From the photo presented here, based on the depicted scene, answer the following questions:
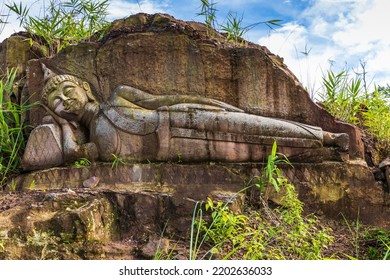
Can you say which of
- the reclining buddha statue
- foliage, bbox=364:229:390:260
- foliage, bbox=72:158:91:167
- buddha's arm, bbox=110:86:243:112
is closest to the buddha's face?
the reclining buddha statue

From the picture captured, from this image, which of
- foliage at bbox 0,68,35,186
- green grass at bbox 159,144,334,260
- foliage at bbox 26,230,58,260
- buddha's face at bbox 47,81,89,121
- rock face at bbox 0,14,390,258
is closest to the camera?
foliage at bbox 26,230,58,260

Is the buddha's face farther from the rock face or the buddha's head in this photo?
the rock face

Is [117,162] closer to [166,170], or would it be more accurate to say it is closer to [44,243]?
[166,170]

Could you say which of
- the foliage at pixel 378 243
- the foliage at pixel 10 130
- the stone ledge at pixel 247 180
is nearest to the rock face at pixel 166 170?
the stone ledge at pixel 247 180

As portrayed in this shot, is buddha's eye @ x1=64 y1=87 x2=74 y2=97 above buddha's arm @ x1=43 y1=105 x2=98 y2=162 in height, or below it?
above

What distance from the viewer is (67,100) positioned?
13.9 ft

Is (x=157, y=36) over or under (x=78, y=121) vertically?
over

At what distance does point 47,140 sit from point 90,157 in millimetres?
437

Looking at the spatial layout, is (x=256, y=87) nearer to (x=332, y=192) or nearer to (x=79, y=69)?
(x=332, y=192)

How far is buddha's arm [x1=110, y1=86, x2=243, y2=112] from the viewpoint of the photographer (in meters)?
4.30

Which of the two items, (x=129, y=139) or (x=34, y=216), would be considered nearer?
(x=34, y=216)

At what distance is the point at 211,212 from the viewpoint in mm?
3504

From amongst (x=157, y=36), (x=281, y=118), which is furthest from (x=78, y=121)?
(x=281, y=118)

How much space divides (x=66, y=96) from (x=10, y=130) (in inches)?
26.4
